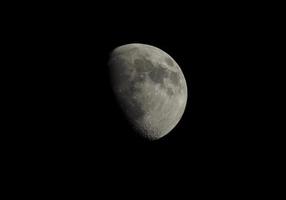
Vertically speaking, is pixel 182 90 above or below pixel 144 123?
above

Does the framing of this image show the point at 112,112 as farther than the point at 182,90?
No

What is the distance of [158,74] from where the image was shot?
6.96 m

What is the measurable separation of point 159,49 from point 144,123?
1.64 meters

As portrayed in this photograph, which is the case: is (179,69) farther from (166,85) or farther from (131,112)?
(131,112)

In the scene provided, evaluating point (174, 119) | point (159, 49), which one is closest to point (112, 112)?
point (174, 119)

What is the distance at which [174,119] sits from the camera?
741 cm

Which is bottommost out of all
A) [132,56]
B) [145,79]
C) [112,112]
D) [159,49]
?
[112,112]

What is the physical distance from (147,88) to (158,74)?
1.21 feet

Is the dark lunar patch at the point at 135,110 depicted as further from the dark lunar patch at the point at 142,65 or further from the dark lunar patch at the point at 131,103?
the dark lunar patch at the point at 142,65

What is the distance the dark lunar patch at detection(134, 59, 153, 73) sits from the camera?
685 cm

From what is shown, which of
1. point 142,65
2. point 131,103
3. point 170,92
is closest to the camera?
point 131,103

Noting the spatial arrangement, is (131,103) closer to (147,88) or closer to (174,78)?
(147,88)

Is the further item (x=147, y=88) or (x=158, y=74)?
(x=158, y=74)

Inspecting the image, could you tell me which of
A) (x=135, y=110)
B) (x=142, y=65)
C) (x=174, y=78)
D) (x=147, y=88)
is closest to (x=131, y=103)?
(x=135, y=110)
